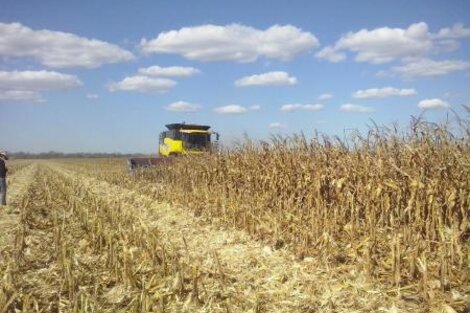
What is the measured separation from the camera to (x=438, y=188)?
646cm

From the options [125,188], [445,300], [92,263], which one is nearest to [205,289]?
[92,263]

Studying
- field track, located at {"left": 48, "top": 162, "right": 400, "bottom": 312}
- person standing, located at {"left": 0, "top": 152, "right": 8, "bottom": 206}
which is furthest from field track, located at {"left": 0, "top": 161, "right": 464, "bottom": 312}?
person standing, located at {"left": 0, "top": 152, "right": 8, "bottom": 206}

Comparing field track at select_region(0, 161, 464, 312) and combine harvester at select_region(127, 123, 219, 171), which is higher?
combine harvester at select_region(127, 123, 219, 171)

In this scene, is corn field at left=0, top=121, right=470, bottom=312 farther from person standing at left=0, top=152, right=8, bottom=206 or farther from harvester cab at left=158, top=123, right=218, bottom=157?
harvester cab at left=158, top=123, right=218, bottom=157

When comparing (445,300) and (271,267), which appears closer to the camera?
(445,300)

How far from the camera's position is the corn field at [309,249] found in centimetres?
534

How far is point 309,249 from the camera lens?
7.31 metres

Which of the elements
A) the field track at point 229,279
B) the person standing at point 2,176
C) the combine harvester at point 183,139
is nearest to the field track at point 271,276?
the field track at point 229,279

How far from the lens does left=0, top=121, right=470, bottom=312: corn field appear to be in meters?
5.34

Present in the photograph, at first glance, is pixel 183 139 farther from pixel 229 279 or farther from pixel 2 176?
pixel 229 279

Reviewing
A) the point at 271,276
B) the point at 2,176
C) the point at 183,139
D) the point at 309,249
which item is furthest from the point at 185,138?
the point at 271,276

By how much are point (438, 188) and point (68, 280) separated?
478cm

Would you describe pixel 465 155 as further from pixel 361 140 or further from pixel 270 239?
pixel 270 239

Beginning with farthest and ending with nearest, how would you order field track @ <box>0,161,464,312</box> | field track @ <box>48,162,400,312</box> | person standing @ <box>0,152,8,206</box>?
person standing @ <box>0,152,8,206</box> → field track @ <box>48,162,400,312</box> → field track @ <box>0,161,464,312</box>
